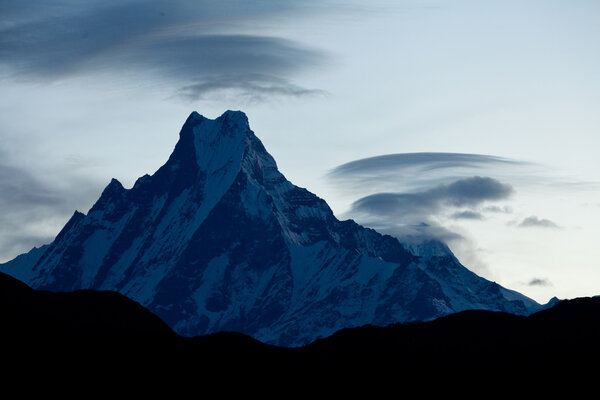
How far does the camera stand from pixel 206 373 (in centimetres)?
19575

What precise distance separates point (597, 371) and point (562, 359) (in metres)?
8.15

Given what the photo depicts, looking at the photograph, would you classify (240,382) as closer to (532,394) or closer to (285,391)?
(285,391)

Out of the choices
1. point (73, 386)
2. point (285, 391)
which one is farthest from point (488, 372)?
Answer: point (73, 386)

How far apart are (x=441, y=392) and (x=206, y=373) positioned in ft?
107

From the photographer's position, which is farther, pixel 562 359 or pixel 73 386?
pixel 562 359

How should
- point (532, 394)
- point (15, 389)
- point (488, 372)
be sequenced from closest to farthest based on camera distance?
point (15, 389)
point (532, 394)
point (488, 372)

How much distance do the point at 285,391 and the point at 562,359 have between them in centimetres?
3945

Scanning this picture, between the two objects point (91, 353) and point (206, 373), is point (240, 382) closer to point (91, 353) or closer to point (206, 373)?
point (206, 373)

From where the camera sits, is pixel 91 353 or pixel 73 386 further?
pixel 91 353

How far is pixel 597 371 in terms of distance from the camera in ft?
626

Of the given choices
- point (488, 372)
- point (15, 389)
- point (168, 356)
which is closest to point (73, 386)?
point (15, 389)

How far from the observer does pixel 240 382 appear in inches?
7672

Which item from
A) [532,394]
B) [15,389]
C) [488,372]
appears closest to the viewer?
[15,389]

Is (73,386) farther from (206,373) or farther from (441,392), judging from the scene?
(441,392)
